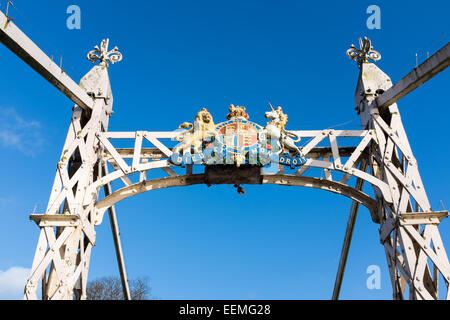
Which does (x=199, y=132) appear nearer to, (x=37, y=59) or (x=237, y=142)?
(x=237, y=142)

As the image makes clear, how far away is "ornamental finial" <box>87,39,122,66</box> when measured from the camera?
16938 mm

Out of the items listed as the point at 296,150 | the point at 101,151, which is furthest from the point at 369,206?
the point at 101,151

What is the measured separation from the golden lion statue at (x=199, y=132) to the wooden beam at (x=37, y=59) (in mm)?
3608

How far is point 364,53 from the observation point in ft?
55.4

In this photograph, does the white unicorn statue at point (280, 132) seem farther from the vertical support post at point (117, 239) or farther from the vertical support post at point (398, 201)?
the vertical support post at point (117, 239)

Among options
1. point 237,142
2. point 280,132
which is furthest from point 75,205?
→ point 280,132

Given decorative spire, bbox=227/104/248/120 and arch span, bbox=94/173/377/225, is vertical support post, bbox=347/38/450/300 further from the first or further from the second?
decorative spire, bbox=227/104/248/120

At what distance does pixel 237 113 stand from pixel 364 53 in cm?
561

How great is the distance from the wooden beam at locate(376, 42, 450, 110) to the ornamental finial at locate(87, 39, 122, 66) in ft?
A: 32.1

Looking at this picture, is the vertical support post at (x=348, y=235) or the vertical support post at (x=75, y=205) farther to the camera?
the vertical support post at (x=348, y=235)

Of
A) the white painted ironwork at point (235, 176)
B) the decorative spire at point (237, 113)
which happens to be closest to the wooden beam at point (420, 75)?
the white painted ironwork at point (235, 176)

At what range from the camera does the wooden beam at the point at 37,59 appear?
1123cm

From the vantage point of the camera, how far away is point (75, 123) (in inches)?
611
